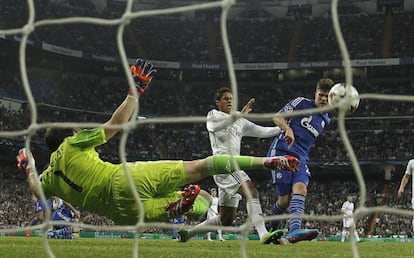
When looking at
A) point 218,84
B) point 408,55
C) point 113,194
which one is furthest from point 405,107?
point 113,194

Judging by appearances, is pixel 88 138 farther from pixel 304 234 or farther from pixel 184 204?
pixel 304 234

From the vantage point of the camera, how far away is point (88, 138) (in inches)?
184

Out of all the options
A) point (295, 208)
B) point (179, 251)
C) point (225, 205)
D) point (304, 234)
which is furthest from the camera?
point (225, 205)

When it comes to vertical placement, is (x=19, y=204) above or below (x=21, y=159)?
Answer: below

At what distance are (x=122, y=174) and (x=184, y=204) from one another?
55 centimetres

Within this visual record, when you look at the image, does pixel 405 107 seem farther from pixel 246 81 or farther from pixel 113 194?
pixel 113 194

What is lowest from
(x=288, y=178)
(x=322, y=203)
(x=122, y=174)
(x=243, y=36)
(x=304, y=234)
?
(x=322, y=203)

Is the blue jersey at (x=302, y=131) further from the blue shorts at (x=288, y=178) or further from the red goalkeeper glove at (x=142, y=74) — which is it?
the red goalkeeper glove at (x=142, y=74)

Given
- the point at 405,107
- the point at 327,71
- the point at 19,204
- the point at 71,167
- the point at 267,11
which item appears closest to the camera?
the point at 71,167

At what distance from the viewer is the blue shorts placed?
7.27 m

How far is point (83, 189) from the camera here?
4820 mm

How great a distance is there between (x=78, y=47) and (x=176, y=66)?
5.60m

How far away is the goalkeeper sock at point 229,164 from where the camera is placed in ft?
15.3

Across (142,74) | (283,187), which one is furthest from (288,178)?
(142,74)
